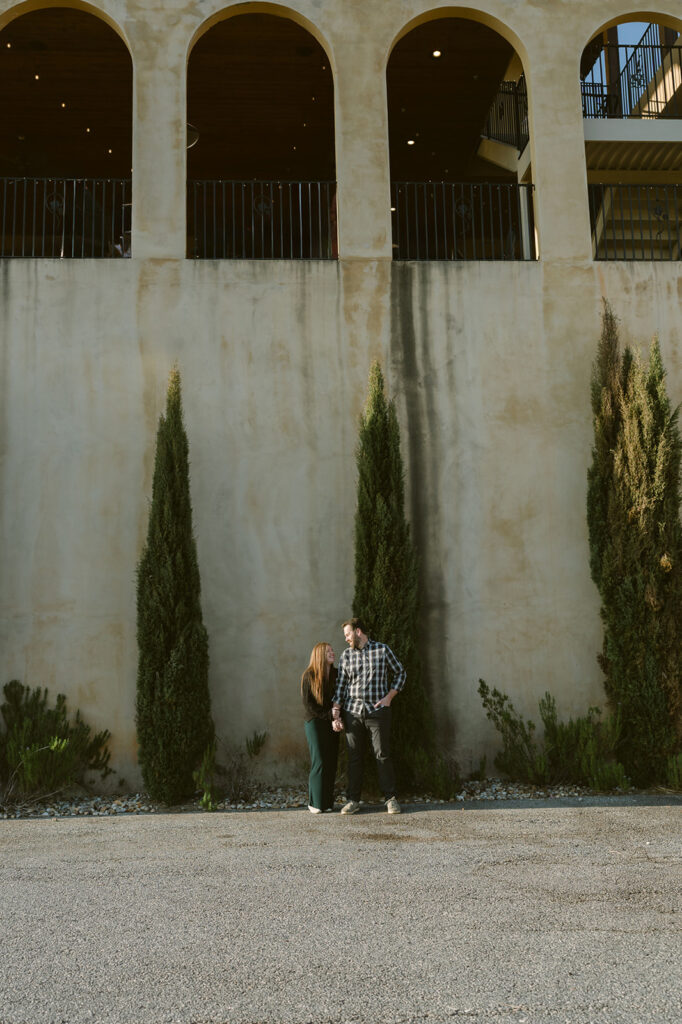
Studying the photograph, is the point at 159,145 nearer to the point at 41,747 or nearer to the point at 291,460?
the point at 291,460

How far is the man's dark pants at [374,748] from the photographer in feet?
27.1

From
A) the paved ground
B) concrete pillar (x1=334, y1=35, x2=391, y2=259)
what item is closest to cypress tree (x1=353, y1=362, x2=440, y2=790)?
the paved ground

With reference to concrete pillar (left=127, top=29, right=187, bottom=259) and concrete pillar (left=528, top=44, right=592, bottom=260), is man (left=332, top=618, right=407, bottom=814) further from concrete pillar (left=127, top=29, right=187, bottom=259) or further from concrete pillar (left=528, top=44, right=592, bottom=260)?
concrete pillar (left=528, top=44, right=592, bottom=260)

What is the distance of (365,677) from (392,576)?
4.25ft

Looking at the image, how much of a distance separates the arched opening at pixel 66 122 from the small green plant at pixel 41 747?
4.95 meters

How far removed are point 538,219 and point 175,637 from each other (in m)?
6.14

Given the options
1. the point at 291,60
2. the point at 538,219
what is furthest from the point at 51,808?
the point at 291,60

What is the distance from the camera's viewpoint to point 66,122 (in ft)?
49.1

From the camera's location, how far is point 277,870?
600 centimetres

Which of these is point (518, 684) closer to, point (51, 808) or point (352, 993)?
point (51, 808)

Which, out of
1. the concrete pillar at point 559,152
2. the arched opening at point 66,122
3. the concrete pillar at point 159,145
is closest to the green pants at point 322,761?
the concrete pillar at point 159,145

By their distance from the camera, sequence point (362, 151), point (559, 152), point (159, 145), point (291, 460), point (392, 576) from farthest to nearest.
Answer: point (559, 152) < point (362, 151) < point (159, 145) < point (291, 460) < point (392, 576)

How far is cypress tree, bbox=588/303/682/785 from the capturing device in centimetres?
923

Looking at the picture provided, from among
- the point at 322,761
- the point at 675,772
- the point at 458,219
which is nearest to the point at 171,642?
the point at 322,761
